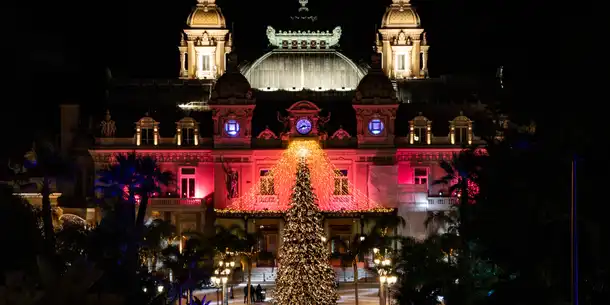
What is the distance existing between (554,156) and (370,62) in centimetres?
8280

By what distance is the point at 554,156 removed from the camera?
262 feet

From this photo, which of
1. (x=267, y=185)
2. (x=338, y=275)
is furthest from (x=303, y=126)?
(x=338, y=275)

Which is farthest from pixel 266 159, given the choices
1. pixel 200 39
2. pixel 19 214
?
pixel 19 214

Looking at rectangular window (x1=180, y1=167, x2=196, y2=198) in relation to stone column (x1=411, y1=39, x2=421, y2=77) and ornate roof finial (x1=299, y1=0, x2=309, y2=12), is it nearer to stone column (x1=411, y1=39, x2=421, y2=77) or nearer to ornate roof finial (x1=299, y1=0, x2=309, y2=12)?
ornate roof finial (x1=299, y1=0, x2=309, y2=12)

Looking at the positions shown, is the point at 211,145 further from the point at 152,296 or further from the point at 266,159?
the point at 152,296

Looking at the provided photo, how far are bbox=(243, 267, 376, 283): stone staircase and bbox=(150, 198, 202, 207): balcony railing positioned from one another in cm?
1083

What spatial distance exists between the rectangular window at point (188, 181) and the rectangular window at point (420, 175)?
17715mm

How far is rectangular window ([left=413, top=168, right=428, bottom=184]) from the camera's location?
157 m

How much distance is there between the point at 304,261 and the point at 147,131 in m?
48.9

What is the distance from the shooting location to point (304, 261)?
110 metres

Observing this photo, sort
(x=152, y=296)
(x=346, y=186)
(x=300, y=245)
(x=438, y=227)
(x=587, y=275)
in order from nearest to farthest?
(x=587, y=275) < (x=152, y=296) < (x=300, y=245) < (x=438, y=227) < (x=346, y=186)

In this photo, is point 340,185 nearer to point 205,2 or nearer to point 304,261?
point 205,2

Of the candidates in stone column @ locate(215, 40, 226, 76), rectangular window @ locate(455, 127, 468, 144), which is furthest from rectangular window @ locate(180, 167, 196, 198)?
rectangular window @ locate(455, 127, 468, 144)

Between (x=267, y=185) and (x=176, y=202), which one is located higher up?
(x=267, y=185)
